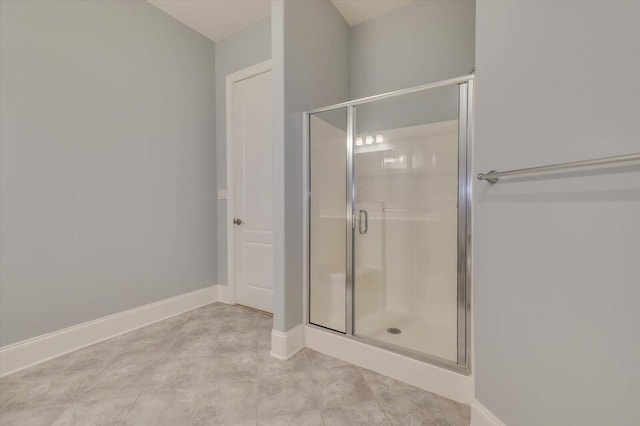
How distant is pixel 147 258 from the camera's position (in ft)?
7.65

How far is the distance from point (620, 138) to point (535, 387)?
0.90 metres

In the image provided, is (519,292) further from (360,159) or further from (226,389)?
(226,389)

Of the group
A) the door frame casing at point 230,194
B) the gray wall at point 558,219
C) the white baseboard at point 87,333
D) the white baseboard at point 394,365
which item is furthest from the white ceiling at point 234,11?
the white baseboard at point 394,365

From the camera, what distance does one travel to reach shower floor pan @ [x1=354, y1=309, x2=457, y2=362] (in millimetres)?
1573

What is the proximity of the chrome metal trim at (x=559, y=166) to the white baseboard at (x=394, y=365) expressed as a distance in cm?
107

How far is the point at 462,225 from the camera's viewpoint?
146 cm

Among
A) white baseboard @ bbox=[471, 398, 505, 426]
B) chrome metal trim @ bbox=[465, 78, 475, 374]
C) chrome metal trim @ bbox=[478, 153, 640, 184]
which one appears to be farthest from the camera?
chrome metal trim @ bbox=[465, 78, 475, 374]

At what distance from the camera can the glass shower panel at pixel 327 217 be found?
6.51ft

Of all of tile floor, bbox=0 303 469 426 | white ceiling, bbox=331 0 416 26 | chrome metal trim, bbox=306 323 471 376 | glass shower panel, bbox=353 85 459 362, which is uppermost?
white ceiling, bbox=331 0 416 26

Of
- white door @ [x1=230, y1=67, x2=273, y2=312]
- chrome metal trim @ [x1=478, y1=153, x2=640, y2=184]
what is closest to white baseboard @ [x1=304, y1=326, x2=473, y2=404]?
white door @ [x1=230, y1=67, x2=273, y2=312]

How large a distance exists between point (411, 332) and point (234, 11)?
10.4ft

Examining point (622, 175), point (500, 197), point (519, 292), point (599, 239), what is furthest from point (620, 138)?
point (519, 292)

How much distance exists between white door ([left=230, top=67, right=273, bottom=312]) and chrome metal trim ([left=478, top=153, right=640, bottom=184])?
192cm

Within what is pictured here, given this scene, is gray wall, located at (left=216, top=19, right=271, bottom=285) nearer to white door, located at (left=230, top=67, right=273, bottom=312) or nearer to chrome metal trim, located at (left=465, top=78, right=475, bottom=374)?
white door, located at (left=230, top=67, right=273, bottom=312)
